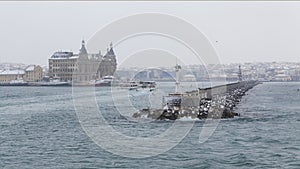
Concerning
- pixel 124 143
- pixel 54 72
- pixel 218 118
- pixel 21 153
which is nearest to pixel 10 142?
pixel 21 153

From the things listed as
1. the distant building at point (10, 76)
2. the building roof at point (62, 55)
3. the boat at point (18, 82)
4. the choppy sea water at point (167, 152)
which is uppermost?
the building roof at point (62, 55)

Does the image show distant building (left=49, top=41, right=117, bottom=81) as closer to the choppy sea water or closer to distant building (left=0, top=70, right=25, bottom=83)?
distant building (left=0, top=70, right=25, bottom=83)

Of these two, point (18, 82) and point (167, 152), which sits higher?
point (18, 82)

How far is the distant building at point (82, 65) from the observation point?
9192 centimetres

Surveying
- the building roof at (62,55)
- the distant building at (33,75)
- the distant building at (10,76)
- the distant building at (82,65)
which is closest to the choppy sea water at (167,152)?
the distant building at (82,65)

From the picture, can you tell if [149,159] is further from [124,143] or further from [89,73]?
[89,73]

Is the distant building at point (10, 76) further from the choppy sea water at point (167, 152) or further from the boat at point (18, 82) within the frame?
the choppy sea water at point (167, 152)

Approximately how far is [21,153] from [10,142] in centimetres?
234

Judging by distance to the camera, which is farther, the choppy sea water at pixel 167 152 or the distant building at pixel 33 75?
the distant building at pixel 33 75

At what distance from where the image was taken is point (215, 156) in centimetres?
1289

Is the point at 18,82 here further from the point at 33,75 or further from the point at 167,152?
the point at 167,152

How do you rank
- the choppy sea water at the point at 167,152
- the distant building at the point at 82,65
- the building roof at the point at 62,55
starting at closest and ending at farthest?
the choppy sea water at the point at 167,152 < the distant building at the point at 82,65 < the building roof at the point at 62,55

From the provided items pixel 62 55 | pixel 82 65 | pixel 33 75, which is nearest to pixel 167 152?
pixel 82 65

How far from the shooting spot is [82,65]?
99125mm
